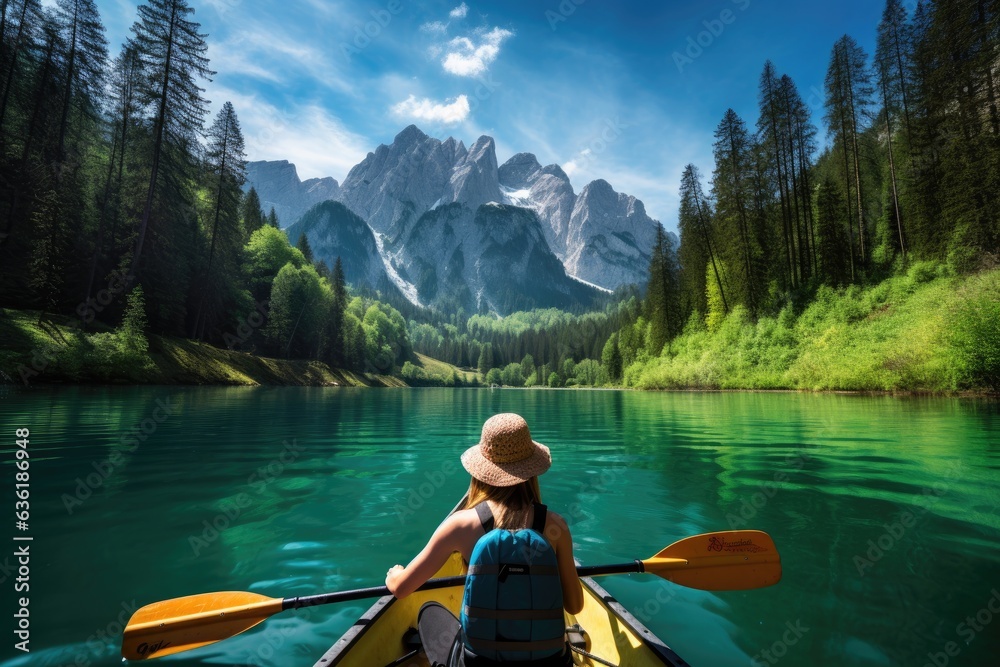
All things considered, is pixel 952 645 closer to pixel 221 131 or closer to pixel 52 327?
pixel 52 327

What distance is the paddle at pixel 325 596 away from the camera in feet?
11.5

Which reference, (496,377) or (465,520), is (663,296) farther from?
(496,377)

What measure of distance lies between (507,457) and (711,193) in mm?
57333

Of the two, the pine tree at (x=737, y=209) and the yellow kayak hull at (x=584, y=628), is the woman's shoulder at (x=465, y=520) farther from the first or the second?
the pine tree at (x=737, y=209)

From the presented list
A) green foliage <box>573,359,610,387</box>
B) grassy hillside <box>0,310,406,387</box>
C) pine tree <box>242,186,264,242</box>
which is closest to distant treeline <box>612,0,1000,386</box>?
green foliage <box>573,359,610,387</box>

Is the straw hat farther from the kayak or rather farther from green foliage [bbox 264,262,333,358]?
green foliage [bbox 264,262,333,358]

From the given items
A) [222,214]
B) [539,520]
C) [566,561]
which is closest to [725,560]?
[566,561]

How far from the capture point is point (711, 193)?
52.0 meters

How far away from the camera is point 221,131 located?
53.4m

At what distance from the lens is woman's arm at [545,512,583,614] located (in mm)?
2871

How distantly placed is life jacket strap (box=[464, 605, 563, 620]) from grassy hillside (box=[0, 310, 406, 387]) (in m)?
35.2

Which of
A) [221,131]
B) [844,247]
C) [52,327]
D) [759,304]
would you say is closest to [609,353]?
[759,304]

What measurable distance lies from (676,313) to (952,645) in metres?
58.8

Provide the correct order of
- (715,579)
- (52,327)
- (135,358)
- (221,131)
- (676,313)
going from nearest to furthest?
(715,579) → (52,327) → (135,358) → (221,131) → (676,313)
